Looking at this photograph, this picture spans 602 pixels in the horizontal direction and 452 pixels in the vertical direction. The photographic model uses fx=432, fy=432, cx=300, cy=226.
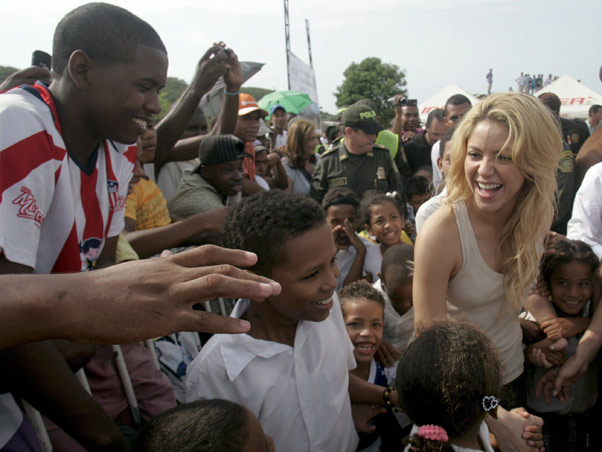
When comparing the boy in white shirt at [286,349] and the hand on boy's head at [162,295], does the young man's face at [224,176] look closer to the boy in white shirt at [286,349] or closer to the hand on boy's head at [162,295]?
the boy in white shirt at [286,349]

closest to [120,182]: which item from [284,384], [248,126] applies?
[284,384]

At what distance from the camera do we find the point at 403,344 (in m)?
2.52

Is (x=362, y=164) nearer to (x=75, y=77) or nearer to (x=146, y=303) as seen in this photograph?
(x=75, y=77)

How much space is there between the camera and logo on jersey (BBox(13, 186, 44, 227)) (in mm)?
1242

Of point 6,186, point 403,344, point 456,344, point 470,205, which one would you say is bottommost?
point 403,344

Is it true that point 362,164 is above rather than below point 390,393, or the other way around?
above

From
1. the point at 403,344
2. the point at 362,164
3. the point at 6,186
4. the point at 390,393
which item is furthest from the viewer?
the point at 362,164

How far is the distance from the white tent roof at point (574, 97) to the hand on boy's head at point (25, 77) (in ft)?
50.8

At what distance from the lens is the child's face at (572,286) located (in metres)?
2.43

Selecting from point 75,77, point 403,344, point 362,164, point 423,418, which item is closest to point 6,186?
point 75,77

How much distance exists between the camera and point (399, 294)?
8.77ft

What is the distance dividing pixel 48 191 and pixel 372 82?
49.5 metres

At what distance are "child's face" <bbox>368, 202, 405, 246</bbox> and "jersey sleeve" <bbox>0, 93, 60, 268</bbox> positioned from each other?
2588 mm

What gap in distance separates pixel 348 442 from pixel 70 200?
4.71 ft
